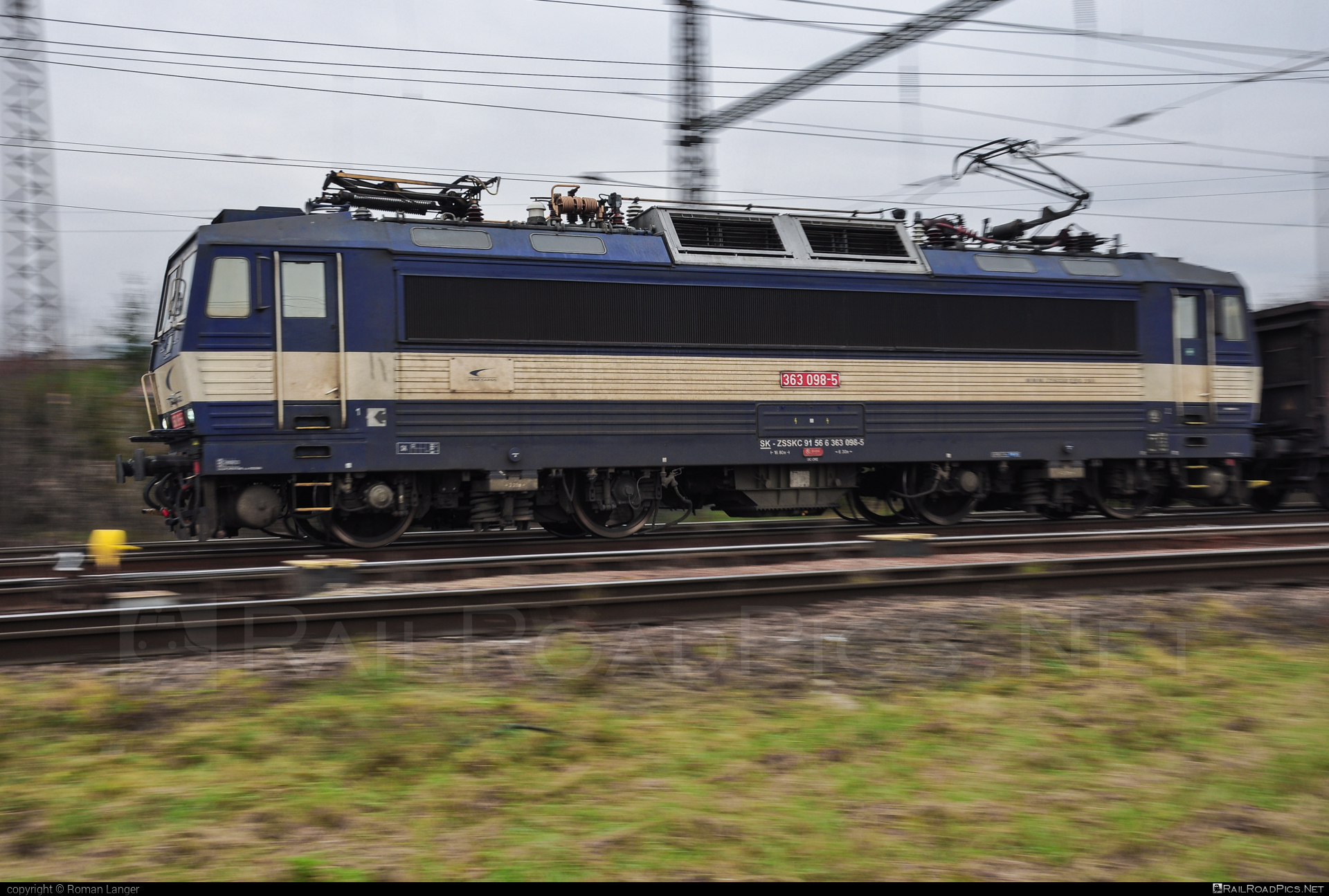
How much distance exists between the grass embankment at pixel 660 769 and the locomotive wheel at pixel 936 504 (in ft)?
24.7

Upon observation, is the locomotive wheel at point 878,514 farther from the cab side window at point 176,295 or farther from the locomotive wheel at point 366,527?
the cab side window at point 176,295

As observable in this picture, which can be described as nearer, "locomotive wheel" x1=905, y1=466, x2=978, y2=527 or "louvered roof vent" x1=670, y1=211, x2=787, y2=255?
"louvered roof vent" x1=670, y1=211, x2=787, y2=255

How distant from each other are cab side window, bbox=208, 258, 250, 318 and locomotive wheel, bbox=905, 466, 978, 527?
9.20m

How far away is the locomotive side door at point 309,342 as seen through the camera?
10680 millimetres

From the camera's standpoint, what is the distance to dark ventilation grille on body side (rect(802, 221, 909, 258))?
43.6 ft

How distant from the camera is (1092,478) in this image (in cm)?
1491

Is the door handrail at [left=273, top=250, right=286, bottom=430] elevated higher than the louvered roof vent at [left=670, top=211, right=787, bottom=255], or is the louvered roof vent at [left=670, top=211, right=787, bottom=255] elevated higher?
the louvered roof vent at [left=670, top=211, right=787, bottom=255]

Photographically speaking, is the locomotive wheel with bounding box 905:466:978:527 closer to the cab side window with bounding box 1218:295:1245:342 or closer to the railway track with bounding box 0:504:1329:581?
the railway track with bounding box 0:504:1329:581

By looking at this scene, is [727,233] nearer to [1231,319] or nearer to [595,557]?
[595,557]

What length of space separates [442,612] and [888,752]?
3.67 meters

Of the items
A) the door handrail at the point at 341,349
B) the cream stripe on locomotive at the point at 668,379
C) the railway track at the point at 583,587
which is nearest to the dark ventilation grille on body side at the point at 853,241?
the cream stripe on locomotive at the point at 668,379

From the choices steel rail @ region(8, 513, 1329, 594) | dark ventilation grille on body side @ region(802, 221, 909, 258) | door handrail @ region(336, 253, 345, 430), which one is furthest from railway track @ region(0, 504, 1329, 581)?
dark ventilation grille on body side @ region(802, 221, 909, 258)

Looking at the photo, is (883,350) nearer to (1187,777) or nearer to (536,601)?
(536,601)

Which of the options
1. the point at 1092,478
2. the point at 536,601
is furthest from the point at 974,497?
the point at 536,601
